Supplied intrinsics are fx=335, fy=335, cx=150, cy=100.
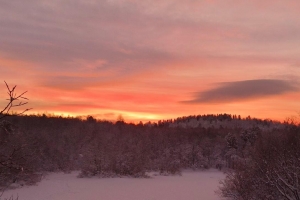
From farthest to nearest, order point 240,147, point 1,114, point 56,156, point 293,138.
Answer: point 240,147 → point 56,156 → point 293,138 → point 1,114

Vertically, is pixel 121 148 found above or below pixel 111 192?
above

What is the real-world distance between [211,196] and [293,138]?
22.1 feet

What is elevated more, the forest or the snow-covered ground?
the forest

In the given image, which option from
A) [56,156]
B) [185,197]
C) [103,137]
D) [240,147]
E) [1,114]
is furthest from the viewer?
[240,147]

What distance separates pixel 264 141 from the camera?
1986cm

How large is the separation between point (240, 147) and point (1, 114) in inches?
2020

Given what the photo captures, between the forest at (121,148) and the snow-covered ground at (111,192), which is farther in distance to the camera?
the forest at (121,148)

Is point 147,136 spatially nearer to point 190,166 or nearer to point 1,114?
point 190,166

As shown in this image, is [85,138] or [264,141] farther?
[85,138]

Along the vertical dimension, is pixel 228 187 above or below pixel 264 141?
below

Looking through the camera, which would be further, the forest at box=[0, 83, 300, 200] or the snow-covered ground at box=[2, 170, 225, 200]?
the forest at box=[0, 83, 300, 200]

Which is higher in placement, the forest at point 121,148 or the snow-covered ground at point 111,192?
the forest at point 121,148

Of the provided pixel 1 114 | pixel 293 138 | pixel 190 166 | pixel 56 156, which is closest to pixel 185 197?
pixel 293 138

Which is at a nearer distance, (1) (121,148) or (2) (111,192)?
(2) (111,192)
